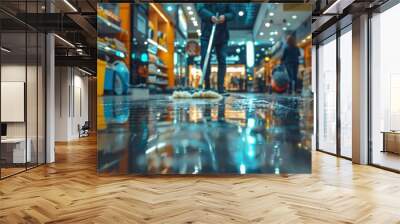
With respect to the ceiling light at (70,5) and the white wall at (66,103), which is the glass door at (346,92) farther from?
the white wall at (66,103)

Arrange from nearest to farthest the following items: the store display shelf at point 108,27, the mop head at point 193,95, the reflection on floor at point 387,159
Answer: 1. the store display shelf at point 108,27
2. the mop head at point 193,95
3. the reflection on floor at point 387,159

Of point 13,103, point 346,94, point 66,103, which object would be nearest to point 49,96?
point 13,103

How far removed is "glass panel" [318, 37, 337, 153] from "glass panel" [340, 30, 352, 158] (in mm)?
476

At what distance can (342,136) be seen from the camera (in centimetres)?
919

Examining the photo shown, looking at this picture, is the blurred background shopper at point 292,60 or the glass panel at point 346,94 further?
the glass panel at point 346,94

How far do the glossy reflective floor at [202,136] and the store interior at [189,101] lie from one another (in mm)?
17

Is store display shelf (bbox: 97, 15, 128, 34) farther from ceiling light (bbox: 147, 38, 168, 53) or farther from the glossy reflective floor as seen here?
the glossy reflective floor

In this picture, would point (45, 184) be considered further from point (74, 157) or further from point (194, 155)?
point (74, 157)

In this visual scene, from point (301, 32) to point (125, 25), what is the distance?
10.0 feet

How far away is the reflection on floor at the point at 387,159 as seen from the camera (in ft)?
23.1

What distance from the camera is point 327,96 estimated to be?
33.8 ft

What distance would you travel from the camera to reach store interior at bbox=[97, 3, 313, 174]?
631 centimetres

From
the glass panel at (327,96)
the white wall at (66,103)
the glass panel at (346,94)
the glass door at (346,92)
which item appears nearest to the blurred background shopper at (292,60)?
the glass door at (346,92)

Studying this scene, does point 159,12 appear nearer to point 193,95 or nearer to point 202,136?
point 193,95
